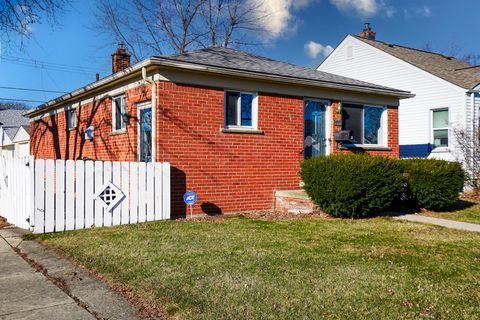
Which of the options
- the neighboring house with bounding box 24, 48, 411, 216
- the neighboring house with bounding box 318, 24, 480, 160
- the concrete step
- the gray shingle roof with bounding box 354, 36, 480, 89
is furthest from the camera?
the gray shingle roof with bounding box 354, 36, 480, 89

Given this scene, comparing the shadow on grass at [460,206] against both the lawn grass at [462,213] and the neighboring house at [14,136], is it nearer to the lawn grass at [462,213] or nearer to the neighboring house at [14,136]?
the lawn grass at [462,213]

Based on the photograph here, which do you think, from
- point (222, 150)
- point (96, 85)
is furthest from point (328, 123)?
point (96, 85)

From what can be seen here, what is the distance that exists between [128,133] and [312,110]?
5.07 m

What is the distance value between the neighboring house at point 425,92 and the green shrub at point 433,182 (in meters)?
6.74

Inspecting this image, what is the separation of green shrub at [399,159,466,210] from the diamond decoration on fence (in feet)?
22.1

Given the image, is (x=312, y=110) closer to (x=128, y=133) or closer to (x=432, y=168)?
(x=432, y=168)

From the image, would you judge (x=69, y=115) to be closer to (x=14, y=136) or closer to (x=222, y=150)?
(x=222, y=150)

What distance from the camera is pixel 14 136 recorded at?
2727 centimetres

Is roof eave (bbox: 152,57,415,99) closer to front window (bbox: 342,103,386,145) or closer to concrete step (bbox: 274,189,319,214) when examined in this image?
front window (bbox: 342,103,386,145)

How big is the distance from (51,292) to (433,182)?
9.09m

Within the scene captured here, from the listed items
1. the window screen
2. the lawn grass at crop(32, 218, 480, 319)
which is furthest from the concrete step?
the window screen

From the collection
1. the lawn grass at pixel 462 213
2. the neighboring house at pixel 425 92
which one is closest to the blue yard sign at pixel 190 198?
the lawn grass at pixel 462 213

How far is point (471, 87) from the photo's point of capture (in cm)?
1678

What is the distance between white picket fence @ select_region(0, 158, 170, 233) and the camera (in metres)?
8.11
